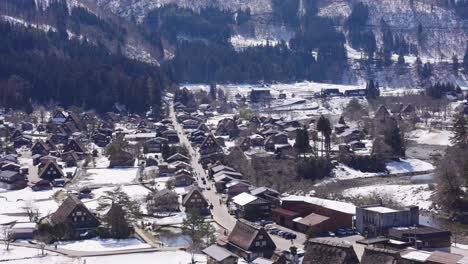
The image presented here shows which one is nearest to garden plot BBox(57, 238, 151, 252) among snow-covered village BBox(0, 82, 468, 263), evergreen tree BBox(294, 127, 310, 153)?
snow-covered village BBox(0, 82, 468, 263)

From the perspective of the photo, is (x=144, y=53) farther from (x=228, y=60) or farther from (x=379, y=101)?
(x=379, y=101)

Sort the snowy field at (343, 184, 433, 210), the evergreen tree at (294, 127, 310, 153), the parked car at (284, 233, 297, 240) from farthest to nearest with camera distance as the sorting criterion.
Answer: the evergreen tree at (294, 127, 310, 153), the snowy field at (343, 184, 433, 210), the parked car at (284, 233, 297, 240)

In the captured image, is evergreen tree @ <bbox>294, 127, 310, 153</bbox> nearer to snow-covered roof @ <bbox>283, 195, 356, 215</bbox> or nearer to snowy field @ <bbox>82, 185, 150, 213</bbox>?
snowy field @ <bbox>82, 185, 150, 213</bbox>

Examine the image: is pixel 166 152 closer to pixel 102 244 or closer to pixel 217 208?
pixel 217 208

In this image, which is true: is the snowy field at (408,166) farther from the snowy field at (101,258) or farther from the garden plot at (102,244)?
the snowy field at (101,258)

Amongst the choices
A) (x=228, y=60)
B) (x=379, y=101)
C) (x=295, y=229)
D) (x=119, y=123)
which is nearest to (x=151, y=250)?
(x=295, y=229)

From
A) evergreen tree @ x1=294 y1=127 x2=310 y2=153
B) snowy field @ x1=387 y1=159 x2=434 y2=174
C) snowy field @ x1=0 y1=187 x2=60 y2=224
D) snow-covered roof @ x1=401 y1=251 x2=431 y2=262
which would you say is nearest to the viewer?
snow-covered roof @ x1=401 y1=251 x2=431 y2=262

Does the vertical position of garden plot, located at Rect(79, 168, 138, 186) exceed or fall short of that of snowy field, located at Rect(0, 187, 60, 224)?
it falls short
